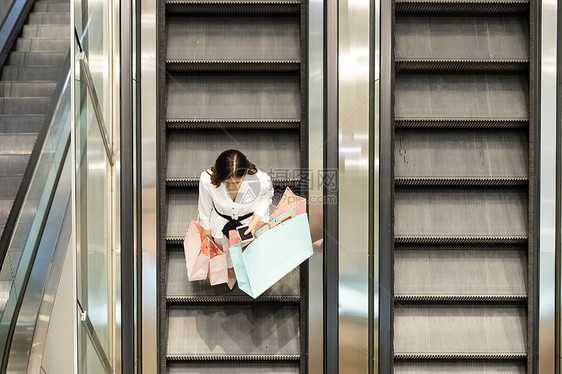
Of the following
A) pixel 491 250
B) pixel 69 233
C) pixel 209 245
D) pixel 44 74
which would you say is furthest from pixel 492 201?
pixel 44 74

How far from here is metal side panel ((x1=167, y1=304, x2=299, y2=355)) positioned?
3502mm

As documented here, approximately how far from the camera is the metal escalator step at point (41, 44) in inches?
147

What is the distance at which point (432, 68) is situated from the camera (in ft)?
11.4

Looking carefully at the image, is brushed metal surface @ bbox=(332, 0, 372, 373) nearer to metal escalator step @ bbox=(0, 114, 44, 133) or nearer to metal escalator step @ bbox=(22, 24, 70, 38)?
metal escalator step @ bbox=(0, 114, 44, 133)

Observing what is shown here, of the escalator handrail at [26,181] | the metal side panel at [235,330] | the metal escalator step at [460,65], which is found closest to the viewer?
the escalator handrail at [26,181]

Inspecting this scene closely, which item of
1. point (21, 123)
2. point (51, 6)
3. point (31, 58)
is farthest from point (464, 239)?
point (51, 6)

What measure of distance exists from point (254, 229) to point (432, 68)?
1.64 m

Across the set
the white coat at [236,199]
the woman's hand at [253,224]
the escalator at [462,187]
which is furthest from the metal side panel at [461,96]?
the woman's hand at [253,224]

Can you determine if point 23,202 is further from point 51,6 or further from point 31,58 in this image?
point 51,6

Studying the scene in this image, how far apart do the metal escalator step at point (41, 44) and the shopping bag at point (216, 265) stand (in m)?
1.93

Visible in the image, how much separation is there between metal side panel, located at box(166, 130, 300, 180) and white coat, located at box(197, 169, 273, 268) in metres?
0.24

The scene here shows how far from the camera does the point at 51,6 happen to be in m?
4.07

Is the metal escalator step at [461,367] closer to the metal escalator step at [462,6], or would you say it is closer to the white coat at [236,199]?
the white coat at [236,199]

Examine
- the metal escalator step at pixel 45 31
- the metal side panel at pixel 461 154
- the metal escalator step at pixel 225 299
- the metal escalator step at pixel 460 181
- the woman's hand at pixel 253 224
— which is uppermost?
the metal escalator step at pixel 45 31
